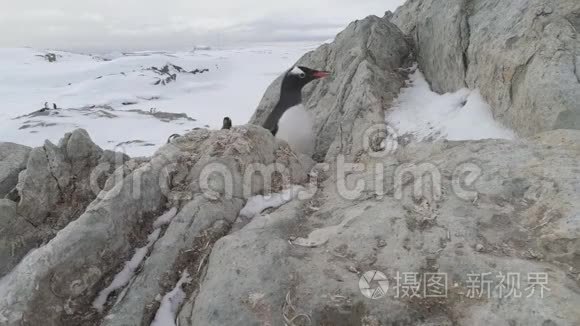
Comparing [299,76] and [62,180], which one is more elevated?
[299,76]

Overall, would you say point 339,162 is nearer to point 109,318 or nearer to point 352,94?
point 352,94

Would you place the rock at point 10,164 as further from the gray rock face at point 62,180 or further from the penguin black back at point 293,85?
the penguin black back at point 293,85

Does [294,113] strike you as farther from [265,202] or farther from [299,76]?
[265,202]

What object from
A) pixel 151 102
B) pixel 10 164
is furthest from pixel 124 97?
pixel 10 164

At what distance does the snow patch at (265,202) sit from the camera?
6516 mm

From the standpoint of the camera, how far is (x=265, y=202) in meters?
6.77

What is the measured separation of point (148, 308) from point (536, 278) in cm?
411

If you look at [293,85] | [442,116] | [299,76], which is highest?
[299,76]

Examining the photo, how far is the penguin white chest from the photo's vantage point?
30.1ft

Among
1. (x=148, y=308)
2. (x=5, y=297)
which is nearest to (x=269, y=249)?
(x=148, y=308)

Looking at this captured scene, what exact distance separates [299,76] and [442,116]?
309 centimetres

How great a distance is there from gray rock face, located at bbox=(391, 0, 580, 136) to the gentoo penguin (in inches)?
116

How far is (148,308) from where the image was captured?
16.2 ft

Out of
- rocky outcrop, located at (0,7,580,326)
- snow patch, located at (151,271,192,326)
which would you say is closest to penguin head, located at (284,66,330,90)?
rocky outcrop, located at (0,7,580,326)
